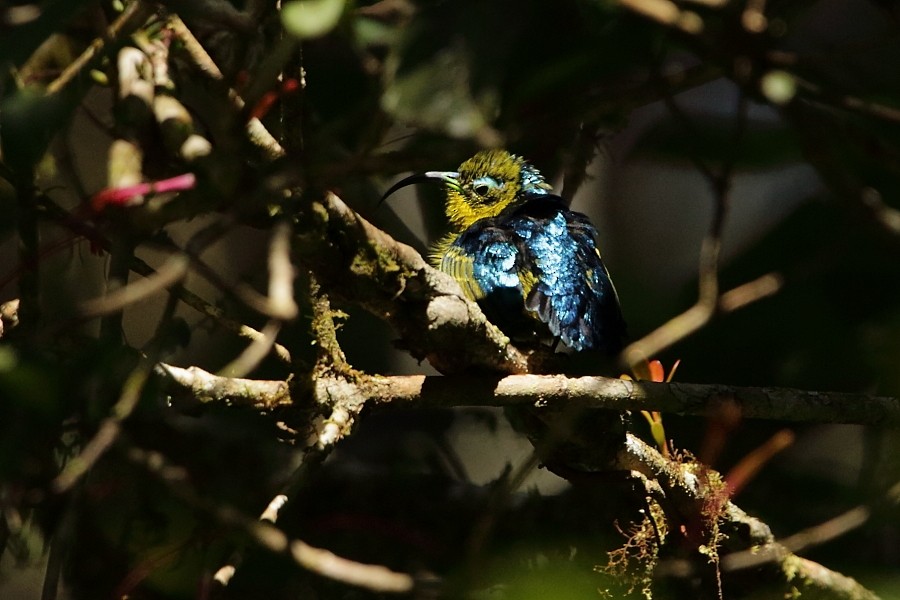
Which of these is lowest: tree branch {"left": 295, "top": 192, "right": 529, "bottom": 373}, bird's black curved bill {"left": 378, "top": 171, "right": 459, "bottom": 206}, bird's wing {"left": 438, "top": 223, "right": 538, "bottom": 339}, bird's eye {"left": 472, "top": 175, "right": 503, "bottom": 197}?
tree branch {"left": 295, "top": 192, "right": 529, "bottom": 373}

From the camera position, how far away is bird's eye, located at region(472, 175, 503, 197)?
4.38m

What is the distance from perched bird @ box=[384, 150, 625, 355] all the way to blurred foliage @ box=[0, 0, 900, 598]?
0.42 m

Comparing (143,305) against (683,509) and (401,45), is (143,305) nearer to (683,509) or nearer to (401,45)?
(683,509)

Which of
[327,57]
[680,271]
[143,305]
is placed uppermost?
[680,271]

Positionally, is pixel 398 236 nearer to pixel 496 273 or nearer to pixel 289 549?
pixel 496 273

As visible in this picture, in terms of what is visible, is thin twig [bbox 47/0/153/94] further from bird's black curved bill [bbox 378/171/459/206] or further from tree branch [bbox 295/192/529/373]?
bird's black curved bill [bbox 378/171/459/206]

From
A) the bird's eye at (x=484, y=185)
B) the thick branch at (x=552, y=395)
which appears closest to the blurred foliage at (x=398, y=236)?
the thick branch at (x=552, y=395)

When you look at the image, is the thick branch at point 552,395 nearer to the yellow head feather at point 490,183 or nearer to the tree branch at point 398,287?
the tree branch at point 398,287

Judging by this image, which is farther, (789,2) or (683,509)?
(683,509)

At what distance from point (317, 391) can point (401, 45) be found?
105cm

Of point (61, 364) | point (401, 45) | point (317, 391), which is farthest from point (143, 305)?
point (401, 45)

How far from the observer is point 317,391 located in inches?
104

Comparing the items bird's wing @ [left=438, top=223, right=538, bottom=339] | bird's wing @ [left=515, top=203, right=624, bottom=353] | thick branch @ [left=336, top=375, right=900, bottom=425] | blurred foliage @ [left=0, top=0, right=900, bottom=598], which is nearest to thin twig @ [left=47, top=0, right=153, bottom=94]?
blurred foliage @ [left=0, top=0, right=900, bottom=598]

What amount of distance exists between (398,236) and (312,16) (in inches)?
90.9
